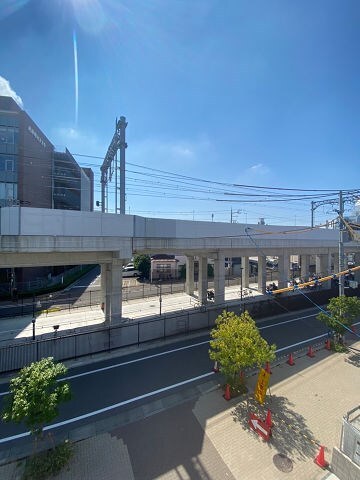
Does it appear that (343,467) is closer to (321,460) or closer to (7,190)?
(321,460)

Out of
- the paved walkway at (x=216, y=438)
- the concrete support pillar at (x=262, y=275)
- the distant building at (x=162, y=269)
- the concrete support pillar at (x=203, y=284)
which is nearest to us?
the paved walkway at (x=216, y=438)

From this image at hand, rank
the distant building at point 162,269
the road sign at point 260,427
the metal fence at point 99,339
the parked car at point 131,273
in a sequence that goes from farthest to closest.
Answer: the parked car at point 131,273, the distant building at point 162,269, the metal fence at point 99,339, the road sign at point 260,427

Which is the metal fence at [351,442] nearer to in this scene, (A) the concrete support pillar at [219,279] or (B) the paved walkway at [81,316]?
(B) the paved walkway at [81,316]

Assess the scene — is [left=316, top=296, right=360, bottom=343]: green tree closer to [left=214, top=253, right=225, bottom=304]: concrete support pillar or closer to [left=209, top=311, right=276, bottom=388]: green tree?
[left=209, top=311, right=276, bottom=388]: green tree

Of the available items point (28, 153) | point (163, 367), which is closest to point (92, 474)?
point (163, 367)

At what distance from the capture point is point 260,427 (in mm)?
9070

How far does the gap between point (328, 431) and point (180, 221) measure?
15.8 m

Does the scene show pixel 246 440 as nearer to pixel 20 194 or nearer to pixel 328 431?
pixel 328 431

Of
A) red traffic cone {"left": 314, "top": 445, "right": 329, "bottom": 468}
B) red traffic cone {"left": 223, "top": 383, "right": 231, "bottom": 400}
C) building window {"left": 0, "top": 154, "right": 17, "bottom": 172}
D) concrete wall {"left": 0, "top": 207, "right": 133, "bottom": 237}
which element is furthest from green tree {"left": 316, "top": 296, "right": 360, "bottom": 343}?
building window {"left": 0, "top": 154, "right": 17, "bottom": 172}

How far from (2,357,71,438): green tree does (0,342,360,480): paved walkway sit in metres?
2.00

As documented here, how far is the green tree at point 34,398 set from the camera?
6934 mm

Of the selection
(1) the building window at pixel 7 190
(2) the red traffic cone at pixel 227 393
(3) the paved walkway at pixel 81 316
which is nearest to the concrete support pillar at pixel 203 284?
(3) the paved walkway at pixel 81 316

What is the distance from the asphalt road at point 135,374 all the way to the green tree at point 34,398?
10.3 feet

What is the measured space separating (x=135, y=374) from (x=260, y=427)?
6.86 m
